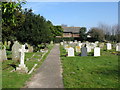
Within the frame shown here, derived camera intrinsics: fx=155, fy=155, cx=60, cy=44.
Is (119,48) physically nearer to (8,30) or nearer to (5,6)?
(8,30)

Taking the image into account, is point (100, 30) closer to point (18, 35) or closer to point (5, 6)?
point (18, 35)

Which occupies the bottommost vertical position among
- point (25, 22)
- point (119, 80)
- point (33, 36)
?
point (119, 80)


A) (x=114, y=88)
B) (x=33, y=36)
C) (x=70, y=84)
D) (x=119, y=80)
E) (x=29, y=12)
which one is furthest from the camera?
(x=29, y=12)

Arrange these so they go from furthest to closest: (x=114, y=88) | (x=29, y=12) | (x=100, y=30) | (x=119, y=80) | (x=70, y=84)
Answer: (x=100, y=30) < (x=29, y=12) < (x=119, y=80) < (x=70, y=84) < (x=114, y=88)

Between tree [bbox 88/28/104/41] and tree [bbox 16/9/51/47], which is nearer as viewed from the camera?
tree [bbox 16/9/51/47]

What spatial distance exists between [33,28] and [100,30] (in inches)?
1572

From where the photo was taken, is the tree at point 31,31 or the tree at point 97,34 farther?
the tree at point 97,34

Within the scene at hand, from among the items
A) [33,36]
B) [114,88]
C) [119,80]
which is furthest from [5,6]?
[33,36]

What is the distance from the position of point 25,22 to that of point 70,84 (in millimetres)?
18451

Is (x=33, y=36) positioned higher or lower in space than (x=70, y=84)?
higher

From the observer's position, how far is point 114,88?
624cm

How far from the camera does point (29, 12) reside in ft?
83.3

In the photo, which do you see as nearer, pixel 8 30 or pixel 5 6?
pixel 5 6

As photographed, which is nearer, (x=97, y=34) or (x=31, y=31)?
(x=31, y=31)
